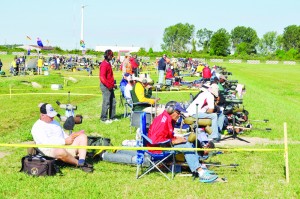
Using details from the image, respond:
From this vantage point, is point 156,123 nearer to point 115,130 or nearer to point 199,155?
point 199,155

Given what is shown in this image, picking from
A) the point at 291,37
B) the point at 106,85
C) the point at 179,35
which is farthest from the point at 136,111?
the point at 291,37

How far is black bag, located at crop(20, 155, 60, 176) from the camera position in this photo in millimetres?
7008

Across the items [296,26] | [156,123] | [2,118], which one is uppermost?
[296,26]

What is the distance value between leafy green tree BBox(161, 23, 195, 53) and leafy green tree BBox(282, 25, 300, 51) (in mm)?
34769

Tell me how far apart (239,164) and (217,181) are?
123 cm

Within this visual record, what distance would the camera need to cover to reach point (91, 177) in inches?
281

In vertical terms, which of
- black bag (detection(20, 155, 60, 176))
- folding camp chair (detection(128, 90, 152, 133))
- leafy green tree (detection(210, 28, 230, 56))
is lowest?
black bag (detection(20, 155, 60, 176))

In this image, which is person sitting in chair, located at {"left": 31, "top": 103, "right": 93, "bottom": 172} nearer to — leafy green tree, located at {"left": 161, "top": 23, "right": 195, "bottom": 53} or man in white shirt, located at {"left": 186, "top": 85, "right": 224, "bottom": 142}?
man in white shirt, located at {"left": 186, "top": 85, "right": 224, "bottom": 142}

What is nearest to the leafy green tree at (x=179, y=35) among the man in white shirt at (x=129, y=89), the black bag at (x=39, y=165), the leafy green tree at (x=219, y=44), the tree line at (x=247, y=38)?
the tree line at (x=247, y=38)

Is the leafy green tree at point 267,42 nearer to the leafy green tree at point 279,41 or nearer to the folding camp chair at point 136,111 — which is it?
the leafy green tree at point 279,41

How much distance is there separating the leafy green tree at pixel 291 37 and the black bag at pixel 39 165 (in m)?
162

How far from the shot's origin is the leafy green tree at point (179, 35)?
Answer: 6422 inches

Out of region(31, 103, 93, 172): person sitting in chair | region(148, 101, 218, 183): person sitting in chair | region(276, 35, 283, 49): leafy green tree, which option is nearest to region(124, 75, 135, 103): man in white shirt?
region(31, 103, 93, 172): person sitting in chair

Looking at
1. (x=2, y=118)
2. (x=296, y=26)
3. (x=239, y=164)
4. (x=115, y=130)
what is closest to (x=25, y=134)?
(x=115, y=130)
